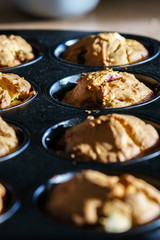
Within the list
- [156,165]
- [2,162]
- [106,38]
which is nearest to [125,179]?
[156,165]

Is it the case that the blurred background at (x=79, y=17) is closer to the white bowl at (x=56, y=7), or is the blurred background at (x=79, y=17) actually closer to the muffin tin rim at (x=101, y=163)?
the white bowl at (x=56, y=7)

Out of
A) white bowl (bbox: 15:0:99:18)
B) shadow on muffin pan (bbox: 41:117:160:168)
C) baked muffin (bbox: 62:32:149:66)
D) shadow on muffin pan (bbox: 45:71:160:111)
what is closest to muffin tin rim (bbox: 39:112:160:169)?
shadow on muffin pan (bbox: 41:117:160:168)

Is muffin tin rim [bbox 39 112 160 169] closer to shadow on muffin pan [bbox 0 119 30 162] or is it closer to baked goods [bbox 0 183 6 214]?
shadow on muffin pan [bbox 0 119 30 162]

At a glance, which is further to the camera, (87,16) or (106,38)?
(87,16)

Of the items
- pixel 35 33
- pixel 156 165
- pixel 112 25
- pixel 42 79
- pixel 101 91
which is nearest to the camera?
pixel 156 165

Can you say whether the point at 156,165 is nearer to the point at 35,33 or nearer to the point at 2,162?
the point at 2,162

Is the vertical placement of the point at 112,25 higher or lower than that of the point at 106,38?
lower
